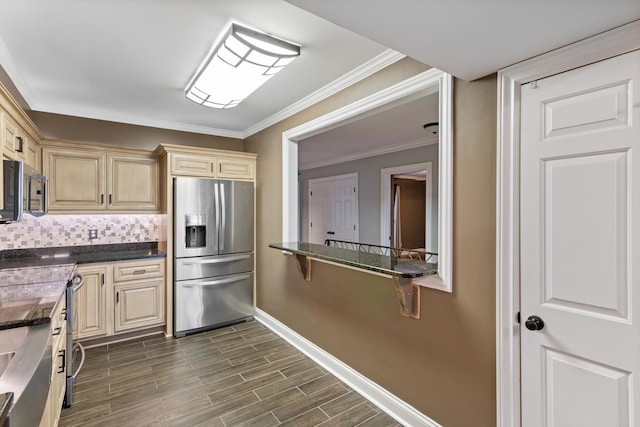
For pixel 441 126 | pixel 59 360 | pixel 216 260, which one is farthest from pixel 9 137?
pixel 441 126

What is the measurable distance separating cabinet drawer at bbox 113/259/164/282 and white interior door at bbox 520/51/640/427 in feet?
11.3

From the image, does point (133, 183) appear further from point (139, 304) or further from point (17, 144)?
point (139, 304)

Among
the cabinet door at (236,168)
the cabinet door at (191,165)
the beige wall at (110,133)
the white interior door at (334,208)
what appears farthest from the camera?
the white interior door at (334,208)

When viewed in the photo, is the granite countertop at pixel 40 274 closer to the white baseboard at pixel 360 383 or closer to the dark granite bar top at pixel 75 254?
the dark granite bar top at pixel 75 254

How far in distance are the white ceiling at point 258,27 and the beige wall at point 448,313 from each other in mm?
256

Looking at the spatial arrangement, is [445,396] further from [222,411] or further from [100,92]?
[100,92]

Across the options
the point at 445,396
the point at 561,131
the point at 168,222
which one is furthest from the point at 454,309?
the point at 168,222

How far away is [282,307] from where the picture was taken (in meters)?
3.51

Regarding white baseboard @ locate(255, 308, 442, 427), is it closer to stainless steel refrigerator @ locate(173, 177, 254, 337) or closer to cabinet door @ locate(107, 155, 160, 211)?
stainless steel refrigerator @ locate(173, 177, 254, 337)

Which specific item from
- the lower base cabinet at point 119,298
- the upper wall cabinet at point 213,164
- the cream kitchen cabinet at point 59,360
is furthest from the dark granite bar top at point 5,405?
the upper wall cabinet at point 213,164

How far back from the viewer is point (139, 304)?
3.42 m

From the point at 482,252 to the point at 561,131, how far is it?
0.67m

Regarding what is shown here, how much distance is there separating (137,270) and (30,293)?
1.67 metres

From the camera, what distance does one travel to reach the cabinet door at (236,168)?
12.5ft
